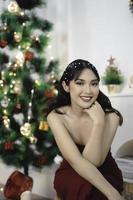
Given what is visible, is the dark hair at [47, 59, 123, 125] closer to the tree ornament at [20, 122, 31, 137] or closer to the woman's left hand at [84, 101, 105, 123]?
the woman's left hand at [84, 101, 105, 123]

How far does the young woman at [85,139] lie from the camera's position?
3.23 ft

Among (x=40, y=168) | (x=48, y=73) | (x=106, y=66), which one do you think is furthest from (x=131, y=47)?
(x=40, y=168)

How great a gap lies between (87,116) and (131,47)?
164 cm

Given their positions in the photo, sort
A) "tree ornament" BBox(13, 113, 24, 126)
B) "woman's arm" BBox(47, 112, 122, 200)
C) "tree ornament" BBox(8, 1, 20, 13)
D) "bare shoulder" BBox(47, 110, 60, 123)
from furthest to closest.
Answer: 1. "tree ornament" BBox(13, 113, 24, 126)
2. "tree ornament" BBox(8, 1, 20, 13)
3. "bare shoulder" BBox(47, 110, 60, 123)
4. "woman's arm" BBox(47, 112, 122, 200)

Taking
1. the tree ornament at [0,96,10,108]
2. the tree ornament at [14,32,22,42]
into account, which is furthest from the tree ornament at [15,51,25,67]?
the tree ornament at [0,96,10,108]

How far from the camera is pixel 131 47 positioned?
2.58 metres

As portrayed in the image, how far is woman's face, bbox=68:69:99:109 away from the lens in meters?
1.02

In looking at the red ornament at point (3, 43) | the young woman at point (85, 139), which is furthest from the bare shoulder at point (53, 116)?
the red ornament at point (3, 43)

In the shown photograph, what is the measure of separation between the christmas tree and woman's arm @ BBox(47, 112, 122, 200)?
5.22 feet

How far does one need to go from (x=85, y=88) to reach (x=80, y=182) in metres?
0.31

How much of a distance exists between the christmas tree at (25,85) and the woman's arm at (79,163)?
1590 millimetres

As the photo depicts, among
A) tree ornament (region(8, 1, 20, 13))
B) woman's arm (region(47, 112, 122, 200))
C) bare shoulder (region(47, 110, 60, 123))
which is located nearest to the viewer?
woman's arm (region(47, 112, 122, 200))

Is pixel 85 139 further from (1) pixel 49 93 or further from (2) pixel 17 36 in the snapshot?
(2) pixel 17 36

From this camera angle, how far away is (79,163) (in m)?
0.99
